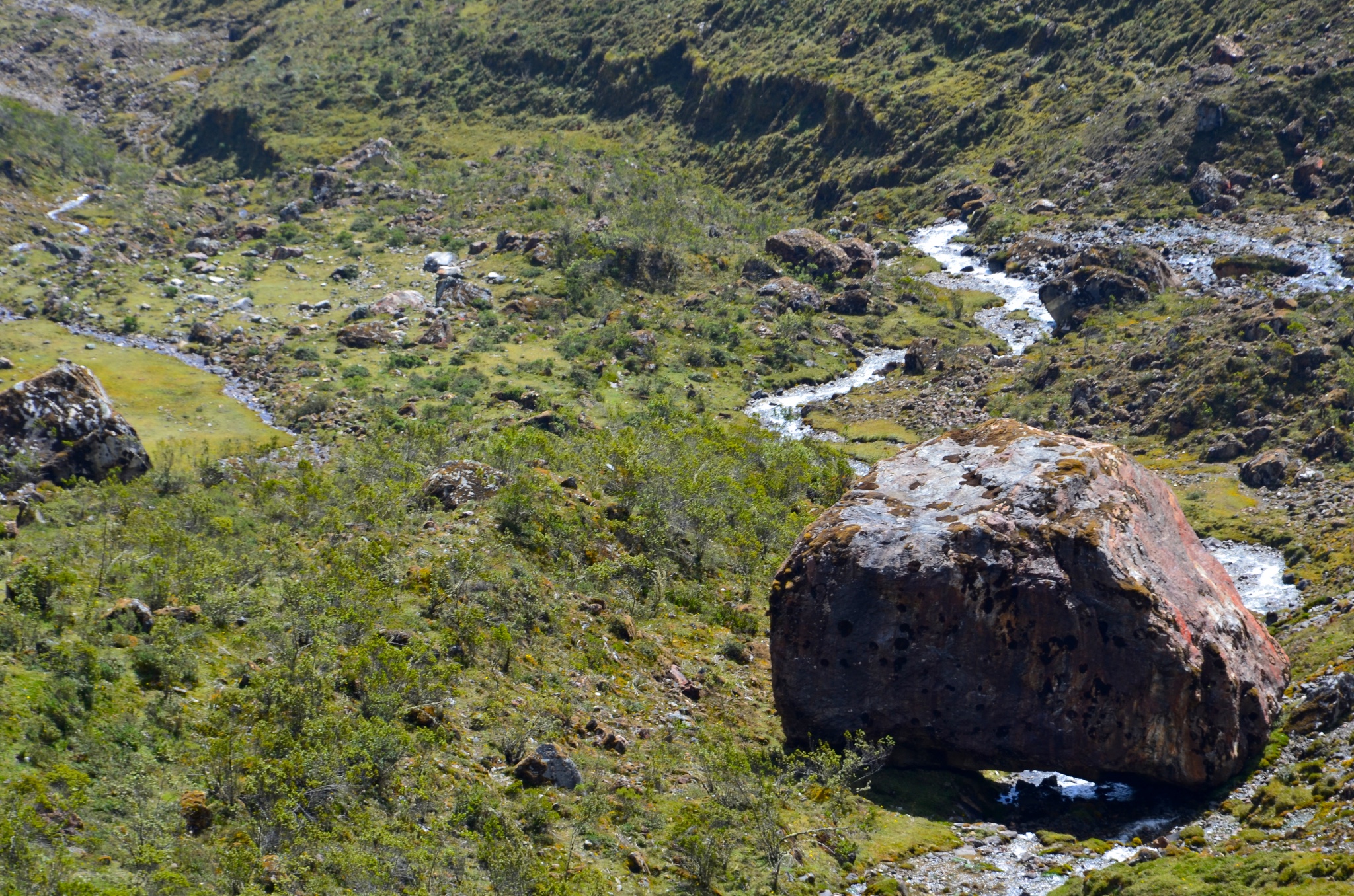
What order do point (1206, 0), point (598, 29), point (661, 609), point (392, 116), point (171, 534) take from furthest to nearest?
point (598, 29), point (392, 116), point (1206, 0), point (661, 609), point (171, 534)

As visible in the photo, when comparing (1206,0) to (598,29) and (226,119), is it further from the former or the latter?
(226,119)

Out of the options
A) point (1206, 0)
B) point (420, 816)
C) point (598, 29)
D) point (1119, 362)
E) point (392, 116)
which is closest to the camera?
point (420, 816)

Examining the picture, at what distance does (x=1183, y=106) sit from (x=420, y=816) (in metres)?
72.5

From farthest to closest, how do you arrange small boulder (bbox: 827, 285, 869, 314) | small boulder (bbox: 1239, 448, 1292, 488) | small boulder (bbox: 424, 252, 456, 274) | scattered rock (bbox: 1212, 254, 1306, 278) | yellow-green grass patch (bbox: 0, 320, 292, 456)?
small boulder (bbox: 424, 252, 456, 274) → small boulder (bbox: 827, 285, 869, 314) → scattered rock (bbox: 1212, 254, 1306, 278) → yellow-green grass patch (bbox: 0, 320, 292, 456) → small boulder (bbox: 1239, 448, 1292, 488)

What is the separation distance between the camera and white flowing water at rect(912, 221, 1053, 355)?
60125 millimetres

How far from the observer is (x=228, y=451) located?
38344 millimetres

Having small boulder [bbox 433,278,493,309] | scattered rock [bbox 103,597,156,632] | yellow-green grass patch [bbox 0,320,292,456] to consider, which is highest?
scattered rock [bbox 103,597,156,632]

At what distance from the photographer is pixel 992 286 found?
6638 cm

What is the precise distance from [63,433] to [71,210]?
154 ft

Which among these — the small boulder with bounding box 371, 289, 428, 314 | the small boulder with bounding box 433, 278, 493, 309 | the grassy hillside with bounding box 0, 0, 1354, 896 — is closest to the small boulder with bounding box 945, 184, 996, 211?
the grassy hillside with bounding box 0, 0, 1354, 896

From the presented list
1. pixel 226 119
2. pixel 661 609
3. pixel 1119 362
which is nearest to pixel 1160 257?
pixel 1119 362

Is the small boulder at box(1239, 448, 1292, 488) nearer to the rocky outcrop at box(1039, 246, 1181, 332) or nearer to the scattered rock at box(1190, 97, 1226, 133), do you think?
the rocky outcrop at box(1039, 246, 1181, 332)

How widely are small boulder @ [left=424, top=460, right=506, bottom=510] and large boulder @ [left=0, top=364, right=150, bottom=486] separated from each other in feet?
35.6

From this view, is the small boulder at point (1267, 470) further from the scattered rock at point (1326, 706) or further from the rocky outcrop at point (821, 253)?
the rocky outcrop at point (821, 253)
